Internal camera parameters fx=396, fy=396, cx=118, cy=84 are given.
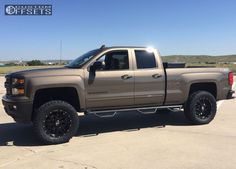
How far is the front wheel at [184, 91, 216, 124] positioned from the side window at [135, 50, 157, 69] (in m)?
1.32

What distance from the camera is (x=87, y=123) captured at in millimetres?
9883

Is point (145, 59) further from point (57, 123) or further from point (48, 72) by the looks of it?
point (57, 123)

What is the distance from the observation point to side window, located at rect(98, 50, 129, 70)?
858 centimetres

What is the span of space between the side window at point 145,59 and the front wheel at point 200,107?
4.34 feet

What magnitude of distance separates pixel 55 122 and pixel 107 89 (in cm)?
131

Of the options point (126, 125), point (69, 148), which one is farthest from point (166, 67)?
point (69, 148)

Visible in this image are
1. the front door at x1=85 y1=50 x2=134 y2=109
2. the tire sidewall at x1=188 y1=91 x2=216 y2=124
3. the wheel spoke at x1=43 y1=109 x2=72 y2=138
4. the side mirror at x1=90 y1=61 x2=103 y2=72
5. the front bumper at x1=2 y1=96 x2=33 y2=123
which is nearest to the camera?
the front bumper at x1=2 y1=96 x2=33 y2=123

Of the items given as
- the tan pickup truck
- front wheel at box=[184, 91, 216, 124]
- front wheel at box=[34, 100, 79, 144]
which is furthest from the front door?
front wheel at box=[184, 91, 216, 124]

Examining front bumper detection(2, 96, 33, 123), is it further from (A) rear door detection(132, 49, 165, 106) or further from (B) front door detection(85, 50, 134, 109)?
(A) rear door detection(132, 49, 165, 106)

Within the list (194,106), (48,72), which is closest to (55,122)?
(48,72)

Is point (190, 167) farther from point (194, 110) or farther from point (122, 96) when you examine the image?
point (194, 110)

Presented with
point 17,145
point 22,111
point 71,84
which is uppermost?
point 71,84

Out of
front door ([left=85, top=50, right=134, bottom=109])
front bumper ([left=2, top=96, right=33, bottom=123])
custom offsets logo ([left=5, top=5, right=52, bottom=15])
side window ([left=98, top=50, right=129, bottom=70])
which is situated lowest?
front bumper ([left=2, top=96, right=33, bottom=123])

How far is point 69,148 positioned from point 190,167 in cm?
240
